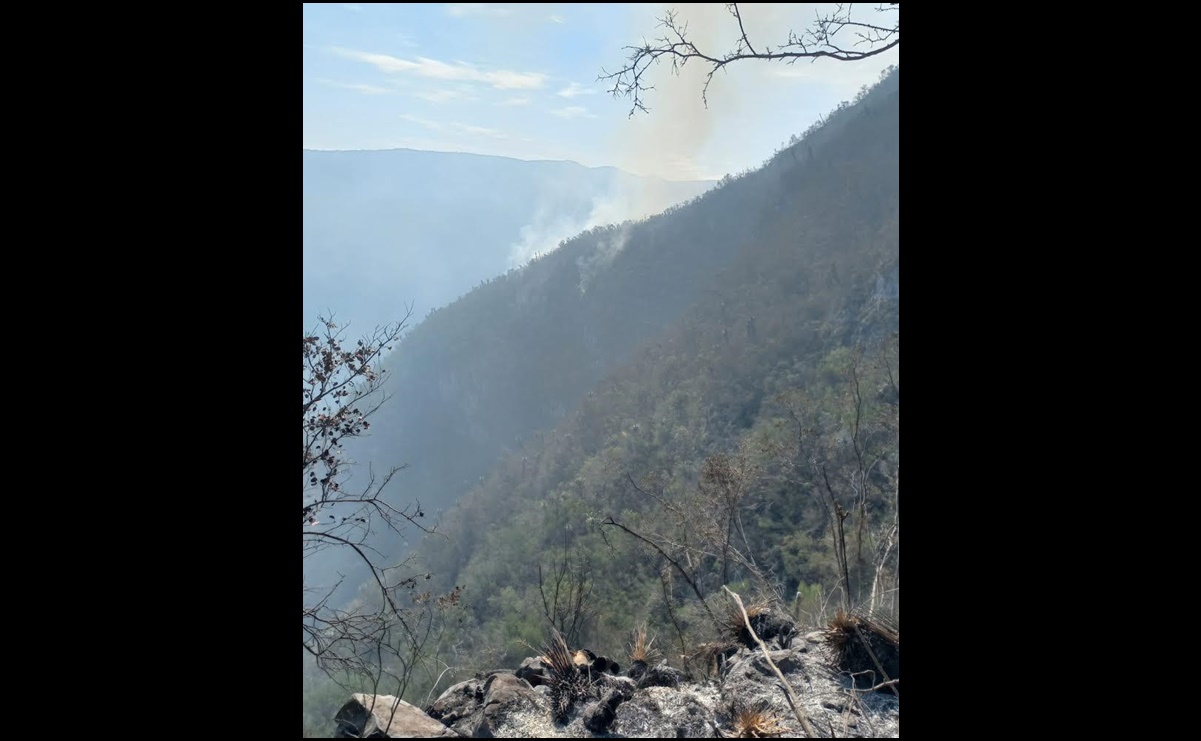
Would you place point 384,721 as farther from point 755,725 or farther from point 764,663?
point 764,663

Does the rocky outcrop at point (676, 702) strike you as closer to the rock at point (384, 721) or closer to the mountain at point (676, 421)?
the rock at point (384, 721)

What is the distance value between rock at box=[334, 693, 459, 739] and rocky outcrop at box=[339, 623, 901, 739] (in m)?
0.02

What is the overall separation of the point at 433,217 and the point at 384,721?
6384 centimetres

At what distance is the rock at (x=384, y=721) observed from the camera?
199 centimetres

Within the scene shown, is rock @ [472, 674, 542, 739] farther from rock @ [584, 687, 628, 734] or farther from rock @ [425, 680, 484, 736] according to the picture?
rock @ [584, 687, 628, 734]

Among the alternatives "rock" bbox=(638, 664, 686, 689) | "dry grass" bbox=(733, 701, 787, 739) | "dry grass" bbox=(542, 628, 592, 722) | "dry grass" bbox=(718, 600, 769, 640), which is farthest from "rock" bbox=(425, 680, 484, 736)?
"dry grass" bbox=(718, 600, 769, 640)

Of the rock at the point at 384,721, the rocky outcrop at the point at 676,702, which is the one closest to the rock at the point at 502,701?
the rocky outcrop at the point at 676,702

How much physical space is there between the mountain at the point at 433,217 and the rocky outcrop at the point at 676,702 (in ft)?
135

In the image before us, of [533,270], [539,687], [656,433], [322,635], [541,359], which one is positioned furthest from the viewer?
[533,270]

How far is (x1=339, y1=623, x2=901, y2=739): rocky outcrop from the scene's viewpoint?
2.12 m
